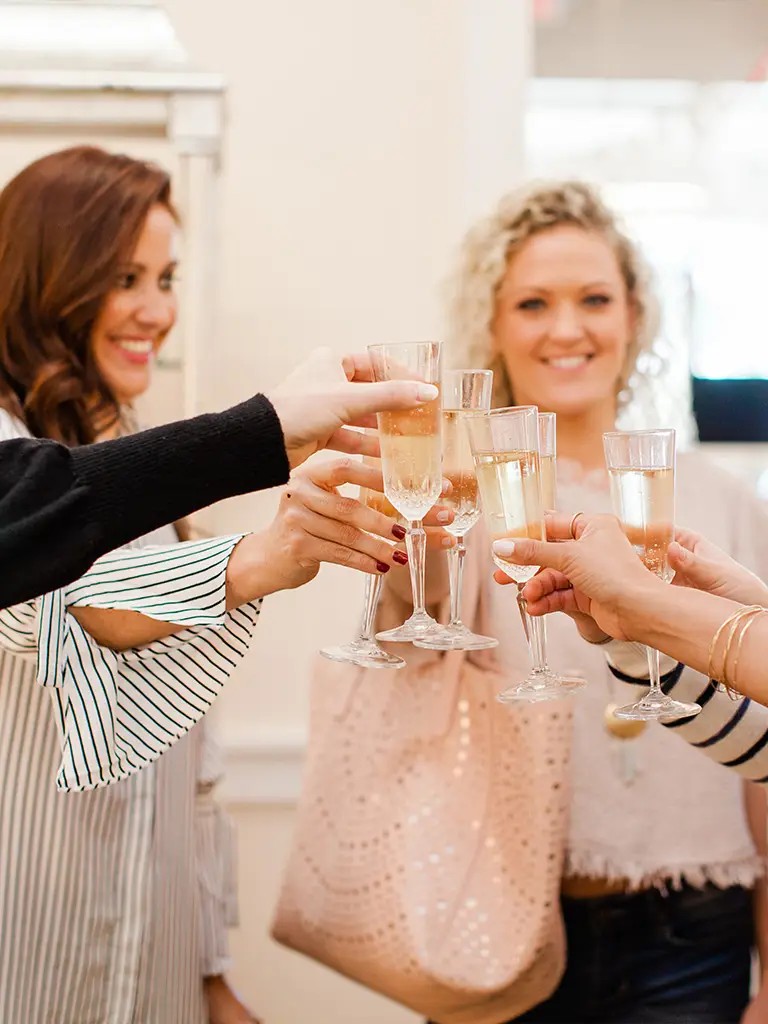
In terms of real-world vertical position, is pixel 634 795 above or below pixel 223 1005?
above

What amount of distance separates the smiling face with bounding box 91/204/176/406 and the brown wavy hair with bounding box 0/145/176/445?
0.02m

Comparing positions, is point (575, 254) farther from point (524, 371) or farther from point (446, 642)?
point (446, 642)

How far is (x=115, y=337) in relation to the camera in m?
1.81

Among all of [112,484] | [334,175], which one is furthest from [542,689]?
[334,175]

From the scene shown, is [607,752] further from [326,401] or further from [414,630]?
[326,401]

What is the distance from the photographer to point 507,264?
2.05 metres

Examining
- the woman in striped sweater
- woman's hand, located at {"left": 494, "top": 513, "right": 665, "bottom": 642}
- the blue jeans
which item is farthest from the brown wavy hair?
the blue jeans

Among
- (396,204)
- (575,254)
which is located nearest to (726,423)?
(396,204)

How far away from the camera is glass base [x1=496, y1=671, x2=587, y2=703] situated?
1104 millimetres

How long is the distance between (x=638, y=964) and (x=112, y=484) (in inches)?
45.8

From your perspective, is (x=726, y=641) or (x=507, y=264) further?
(x=507, y=264)

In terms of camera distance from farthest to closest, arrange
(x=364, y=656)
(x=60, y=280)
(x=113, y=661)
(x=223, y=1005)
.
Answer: (x=223, y=1005)
(x=60, y=280)
(x=113, y=661)
(x=364, y=656)

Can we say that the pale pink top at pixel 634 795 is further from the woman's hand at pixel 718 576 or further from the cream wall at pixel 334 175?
the cream wall at pixel 334 175

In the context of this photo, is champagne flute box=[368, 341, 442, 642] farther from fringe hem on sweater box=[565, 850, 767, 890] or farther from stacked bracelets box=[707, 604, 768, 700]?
fringe hem on sweater box=[565, 850, 767, 890]
